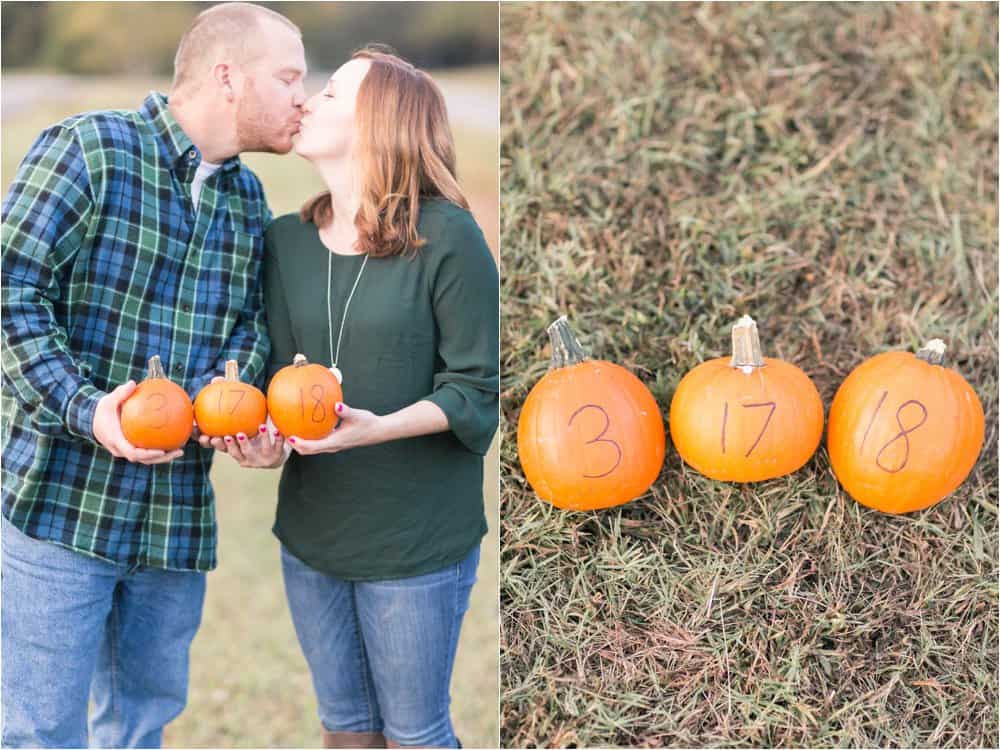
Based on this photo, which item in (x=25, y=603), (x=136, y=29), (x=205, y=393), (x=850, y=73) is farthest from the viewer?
(x=850, y=73)

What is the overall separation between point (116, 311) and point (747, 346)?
156cm

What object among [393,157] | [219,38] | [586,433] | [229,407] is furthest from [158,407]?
[586,433]

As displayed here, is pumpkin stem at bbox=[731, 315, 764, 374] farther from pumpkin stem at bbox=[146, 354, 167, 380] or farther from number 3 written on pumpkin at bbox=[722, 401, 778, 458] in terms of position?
pumpkin stem at bbox=[146, 354, 167, 380]

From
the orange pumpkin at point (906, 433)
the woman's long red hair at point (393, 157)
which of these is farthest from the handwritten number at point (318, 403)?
the orange pumpkin at point (906, 433)

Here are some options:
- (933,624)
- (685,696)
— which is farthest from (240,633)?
(933,624)

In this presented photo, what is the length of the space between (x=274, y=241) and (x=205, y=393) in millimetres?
454

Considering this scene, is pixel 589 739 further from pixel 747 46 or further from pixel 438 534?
pixel 747 46

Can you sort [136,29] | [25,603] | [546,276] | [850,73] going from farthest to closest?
[850,73] < [546,276] < [136,29] < [25,603]

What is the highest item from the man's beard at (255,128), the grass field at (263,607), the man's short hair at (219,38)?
the man's short hair at (219,38)

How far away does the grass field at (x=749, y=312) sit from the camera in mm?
2428

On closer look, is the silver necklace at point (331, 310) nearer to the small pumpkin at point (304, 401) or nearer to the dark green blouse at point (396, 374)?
the dark green blouse at point (396, 374)

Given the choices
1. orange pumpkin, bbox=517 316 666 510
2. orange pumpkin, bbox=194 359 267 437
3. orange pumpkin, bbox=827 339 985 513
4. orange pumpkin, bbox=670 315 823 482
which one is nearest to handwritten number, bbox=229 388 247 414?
orange pumpkin, bbox=194 359 267 437

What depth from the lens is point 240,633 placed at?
2803 mm

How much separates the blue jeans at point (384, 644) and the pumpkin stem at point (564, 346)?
563mm
